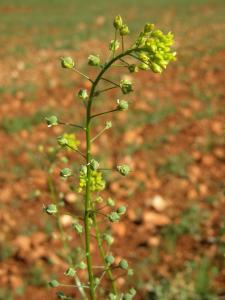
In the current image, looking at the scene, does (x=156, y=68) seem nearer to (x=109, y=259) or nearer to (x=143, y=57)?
(x=143, y=57)

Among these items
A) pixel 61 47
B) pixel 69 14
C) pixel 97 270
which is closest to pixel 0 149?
pixel 97 270

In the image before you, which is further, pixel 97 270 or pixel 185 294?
pixel 97 270

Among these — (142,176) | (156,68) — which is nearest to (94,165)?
(156,68)

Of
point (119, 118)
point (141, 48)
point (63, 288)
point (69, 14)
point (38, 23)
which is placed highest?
point (69, 14)

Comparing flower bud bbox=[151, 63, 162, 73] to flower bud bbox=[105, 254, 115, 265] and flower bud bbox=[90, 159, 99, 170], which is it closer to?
flower bud bbox=[90, 159, 99, 170]

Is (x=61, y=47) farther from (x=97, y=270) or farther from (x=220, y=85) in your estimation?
(x=97, y=270)

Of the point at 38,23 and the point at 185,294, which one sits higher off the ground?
the point at 38,23

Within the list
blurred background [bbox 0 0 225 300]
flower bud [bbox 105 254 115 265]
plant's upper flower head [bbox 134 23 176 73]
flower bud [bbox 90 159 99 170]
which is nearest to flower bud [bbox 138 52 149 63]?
plant's upper flower head [bbox 134 23 176 73]

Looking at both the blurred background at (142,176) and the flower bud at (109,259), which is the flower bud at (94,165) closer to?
the flower bud at (109,259)

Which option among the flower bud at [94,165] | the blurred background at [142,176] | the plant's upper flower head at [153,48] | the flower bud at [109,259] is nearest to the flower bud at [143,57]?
the plant's upper flower head at [153,48]
